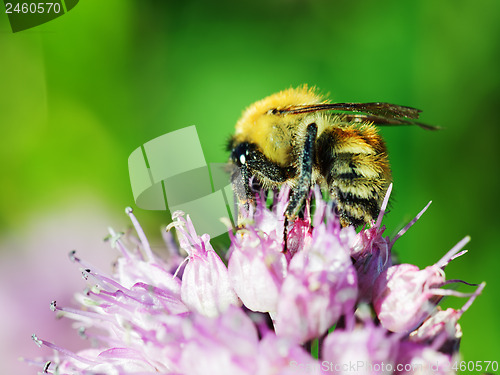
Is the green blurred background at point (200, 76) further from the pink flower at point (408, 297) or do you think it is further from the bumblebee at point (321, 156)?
the pink flower at point (408, 297)

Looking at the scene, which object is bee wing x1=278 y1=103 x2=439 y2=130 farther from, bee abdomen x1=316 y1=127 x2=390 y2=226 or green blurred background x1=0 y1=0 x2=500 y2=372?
green blurred background x1=0 y1=0 x2=500 y2=372

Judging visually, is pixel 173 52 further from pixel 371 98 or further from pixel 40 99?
pixel 371 98

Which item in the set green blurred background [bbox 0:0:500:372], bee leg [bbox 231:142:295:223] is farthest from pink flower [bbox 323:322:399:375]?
green blurred background [bbox 0:0:500:372]

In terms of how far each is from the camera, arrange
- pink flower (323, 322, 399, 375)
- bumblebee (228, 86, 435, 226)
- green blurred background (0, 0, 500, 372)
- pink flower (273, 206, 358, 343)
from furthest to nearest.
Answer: green blurred background (0, 0, 500, 372)
bumblebee (228, 86, 435, 226)
pink flower (273, 206, 358, 343)
pink flower (323, 322, 399, 375)

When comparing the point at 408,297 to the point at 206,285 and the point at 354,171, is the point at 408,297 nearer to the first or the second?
the point at 354,171

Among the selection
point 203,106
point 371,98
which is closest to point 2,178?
point 203,106

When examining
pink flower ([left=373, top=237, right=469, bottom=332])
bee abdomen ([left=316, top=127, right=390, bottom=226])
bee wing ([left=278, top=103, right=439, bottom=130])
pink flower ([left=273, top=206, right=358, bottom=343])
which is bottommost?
pink flower ([left=373, top=237, right=469, bottom=332])

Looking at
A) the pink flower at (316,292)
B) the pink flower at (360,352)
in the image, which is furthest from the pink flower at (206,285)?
the pink flower at (360,352)
